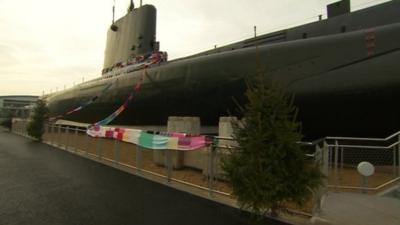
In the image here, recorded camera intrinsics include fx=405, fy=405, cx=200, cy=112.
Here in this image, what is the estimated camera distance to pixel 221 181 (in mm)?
11094

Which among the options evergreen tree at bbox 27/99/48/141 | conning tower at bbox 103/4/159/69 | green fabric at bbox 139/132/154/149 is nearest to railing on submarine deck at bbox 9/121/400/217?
green fabric at bbox 139/132/154/149

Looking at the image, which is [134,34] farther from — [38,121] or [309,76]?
[309,76]

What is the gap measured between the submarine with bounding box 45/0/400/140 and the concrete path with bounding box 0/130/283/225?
3765 mm

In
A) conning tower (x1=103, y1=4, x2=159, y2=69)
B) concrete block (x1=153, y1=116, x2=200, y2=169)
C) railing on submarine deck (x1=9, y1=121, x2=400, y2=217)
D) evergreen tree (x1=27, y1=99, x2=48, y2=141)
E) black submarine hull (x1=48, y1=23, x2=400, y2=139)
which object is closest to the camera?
railing on submarine deck (x1=9, y1=121, x2=400, y2=217)

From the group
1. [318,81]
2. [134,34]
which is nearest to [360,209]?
[318,81]

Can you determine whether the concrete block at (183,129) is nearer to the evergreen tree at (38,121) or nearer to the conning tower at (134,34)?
the conning tower at (134,34)

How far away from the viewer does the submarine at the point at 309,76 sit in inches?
469

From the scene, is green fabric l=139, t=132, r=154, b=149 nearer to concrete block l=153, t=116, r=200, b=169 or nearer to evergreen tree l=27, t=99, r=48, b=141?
concrete block l=153, t=116, r=200, b=169

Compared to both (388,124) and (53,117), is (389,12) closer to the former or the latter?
(388,124)

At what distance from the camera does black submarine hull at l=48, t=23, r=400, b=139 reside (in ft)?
38.8

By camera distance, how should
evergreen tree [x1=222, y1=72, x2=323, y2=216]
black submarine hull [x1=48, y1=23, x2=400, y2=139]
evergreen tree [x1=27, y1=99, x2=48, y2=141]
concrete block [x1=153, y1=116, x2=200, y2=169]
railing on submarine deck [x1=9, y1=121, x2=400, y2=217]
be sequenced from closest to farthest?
1. evergreen tree [x1=222, y1=72, x2=323, y2=216]
2. railing on submarine deck [x1=9, y1=121, x2=400, y2=217]
3. black submarine hull [x1=48, y1=23, x2=400, y2=139]
4. concrete block [x1=153, y1=116, x2=200, y2=169]
5. evergreen tree [x1=27, y1=99, x2=48, y2=141]

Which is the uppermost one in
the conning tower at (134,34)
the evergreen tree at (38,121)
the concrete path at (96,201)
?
the conning tower at (134,34)

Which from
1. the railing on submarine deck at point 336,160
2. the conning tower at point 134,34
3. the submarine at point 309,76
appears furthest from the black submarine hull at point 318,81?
the conning tower at point 134,34

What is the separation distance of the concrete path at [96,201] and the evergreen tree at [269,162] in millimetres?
500
